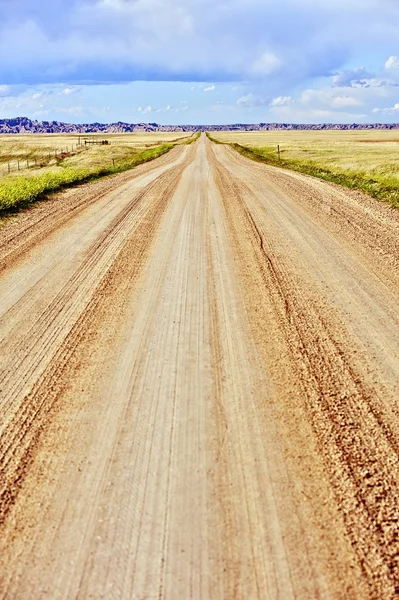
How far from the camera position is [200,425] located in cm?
483

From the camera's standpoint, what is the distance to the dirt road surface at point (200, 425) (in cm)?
335

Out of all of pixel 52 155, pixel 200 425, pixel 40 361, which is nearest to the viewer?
pixel 200 425

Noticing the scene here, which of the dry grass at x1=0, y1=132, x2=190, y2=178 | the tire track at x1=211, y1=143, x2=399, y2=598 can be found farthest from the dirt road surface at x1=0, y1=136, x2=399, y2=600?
the dry grass at x1=0, y1=132, x2=190, y2=178

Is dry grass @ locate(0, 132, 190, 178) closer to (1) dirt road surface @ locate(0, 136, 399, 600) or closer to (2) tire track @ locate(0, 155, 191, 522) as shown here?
(2) tire track @ locate(0, 155, 191, 522)

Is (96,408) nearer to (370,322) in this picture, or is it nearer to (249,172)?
(370,322)

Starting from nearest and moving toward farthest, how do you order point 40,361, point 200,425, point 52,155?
point 200,425
point 40,361
point 52,155

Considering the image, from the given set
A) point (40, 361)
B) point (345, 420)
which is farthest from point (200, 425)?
point (40, 361)

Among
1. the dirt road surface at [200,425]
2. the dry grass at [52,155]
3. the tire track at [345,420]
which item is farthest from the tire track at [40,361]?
the dry grass at [52,155]

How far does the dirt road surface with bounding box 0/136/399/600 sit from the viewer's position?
11.0ft

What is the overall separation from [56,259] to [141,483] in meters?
7.06

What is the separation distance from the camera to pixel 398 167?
29953 millimetres

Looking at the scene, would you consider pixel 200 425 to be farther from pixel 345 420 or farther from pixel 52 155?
pixel 52 155

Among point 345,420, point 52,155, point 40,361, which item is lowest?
point 52,155

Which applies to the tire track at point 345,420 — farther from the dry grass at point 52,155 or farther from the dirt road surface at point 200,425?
the dry grass at point 52,155
